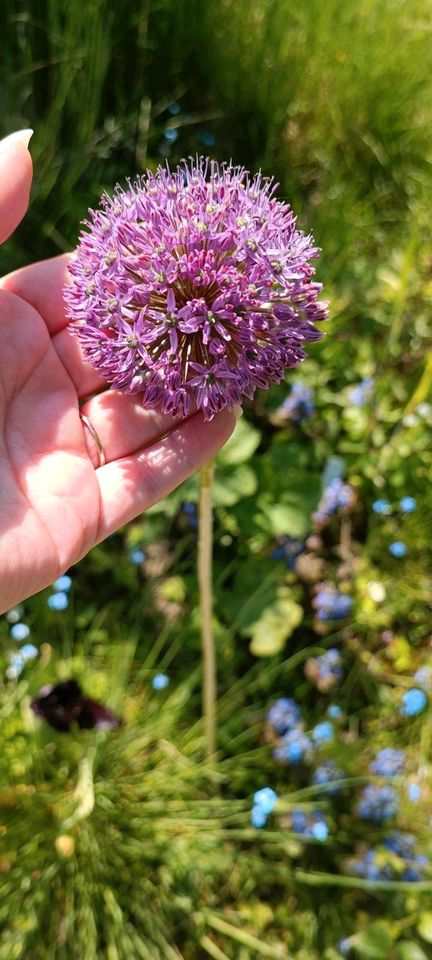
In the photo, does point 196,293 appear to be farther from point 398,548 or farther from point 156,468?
point 398,548

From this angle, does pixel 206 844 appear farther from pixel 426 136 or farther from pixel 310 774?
pixel 426 136

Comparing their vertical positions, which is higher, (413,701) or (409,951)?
(413,701)

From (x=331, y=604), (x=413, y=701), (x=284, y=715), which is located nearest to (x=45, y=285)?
(x=331, y=604)

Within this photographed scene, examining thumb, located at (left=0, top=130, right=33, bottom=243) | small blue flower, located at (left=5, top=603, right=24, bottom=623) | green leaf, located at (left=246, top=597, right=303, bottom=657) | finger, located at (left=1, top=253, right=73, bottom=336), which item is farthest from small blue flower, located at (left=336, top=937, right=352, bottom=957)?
thumb, located at (left=0, top=130, right=33, bottom=243)

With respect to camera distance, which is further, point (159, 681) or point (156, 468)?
point (159, 681)

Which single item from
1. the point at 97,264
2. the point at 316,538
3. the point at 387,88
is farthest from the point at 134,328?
the point at 387,88

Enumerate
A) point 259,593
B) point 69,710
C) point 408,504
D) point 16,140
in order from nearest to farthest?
point 16,140, point 69,710, point 259,593, point 408,504
